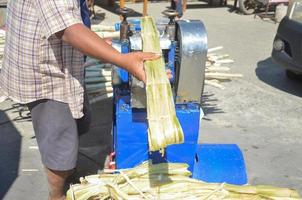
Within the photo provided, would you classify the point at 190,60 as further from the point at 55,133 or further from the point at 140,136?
the point at 55,133

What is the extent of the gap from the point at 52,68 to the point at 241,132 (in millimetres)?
2436

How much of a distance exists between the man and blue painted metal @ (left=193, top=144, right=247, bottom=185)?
0.82 metres

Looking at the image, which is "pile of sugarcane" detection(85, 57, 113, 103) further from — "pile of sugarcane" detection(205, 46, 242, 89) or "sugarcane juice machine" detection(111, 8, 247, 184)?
"sugarcane juice machine" detection(111, 8, 247, 184)

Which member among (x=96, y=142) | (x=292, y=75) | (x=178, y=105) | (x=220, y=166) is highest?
(x=178, y=105)

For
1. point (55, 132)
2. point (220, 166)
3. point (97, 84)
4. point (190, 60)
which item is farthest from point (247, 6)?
point (55, 132)

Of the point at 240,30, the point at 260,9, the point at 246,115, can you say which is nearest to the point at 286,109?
the point at 246,115

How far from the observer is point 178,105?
107 inches

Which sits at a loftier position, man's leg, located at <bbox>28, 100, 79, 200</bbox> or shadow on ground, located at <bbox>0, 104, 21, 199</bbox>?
Answer: man's leg, located at <bbox>28, 100, 79, 200</bbox>

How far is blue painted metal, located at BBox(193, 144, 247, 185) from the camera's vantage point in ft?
9.03

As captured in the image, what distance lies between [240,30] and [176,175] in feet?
23.4

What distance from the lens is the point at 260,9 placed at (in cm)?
1127

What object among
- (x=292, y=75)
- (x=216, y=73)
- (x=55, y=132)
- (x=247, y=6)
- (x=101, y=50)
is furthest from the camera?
(x=247, y=6)

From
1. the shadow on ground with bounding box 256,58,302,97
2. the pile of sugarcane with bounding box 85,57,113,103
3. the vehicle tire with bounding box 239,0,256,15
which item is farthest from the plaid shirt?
the vehicle tire with bounding box 239,0,256,15

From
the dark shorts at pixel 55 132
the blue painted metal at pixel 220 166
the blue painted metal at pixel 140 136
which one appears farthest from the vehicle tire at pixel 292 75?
the dark shorts at pixel 55 132
